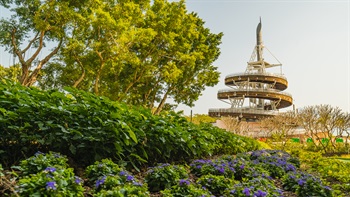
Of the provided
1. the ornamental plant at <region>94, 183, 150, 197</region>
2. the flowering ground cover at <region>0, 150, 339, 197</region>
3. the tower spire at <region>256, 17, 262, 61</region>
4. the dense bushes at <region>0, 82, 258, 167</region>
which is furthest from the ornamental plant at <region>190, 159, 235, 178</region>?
the tower spire at <region>256, 17, 262, 61</region>

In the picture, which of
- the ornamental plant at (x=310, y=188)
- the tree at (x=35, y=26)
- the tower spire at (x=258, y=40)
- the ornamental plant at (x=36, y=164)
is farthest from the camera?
the tower spire at (x=258, y=40)

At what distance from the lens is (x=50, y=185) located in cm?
211

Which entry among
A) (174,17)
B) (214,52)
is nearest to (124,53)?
(174,17)

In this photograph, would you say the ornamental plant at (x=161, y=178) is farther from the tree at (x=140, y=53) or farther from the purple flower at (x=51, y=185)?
the tree at (x=140, y=53)

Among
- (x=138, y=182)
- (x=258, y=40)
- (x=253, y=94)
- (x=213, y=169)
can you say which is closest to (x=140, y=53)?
(x=213, y=169)

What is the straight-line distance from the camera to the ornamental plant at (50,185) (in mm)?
2150

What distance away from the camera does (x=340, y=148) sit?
17.9m

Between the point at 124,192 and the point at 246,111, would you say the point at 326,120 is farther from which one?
the point at 246,111

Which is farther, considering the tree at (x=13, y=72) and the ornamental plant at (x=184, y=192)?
the tree at (x=13, y=72)

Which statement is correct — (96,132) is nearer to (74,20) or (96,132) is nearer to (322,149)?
(74,20)

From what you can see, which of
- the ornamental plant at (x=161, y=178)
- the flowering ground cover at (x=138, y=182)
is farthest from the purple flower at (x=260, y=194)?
the ornamental plant at (x=161, y=178)

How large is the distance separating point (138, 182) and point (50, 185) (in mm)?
1030

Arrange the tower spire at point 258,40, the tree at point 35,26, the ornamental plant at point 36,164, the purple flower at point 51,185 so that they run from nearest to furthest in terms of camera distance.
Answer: the purple flower at point 51,185
the ornamental plant at point 36,164
the tree at point 35,26
the tower spire at point 258,40

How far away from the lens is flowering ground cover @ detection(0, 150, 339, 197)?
2.27 metres
